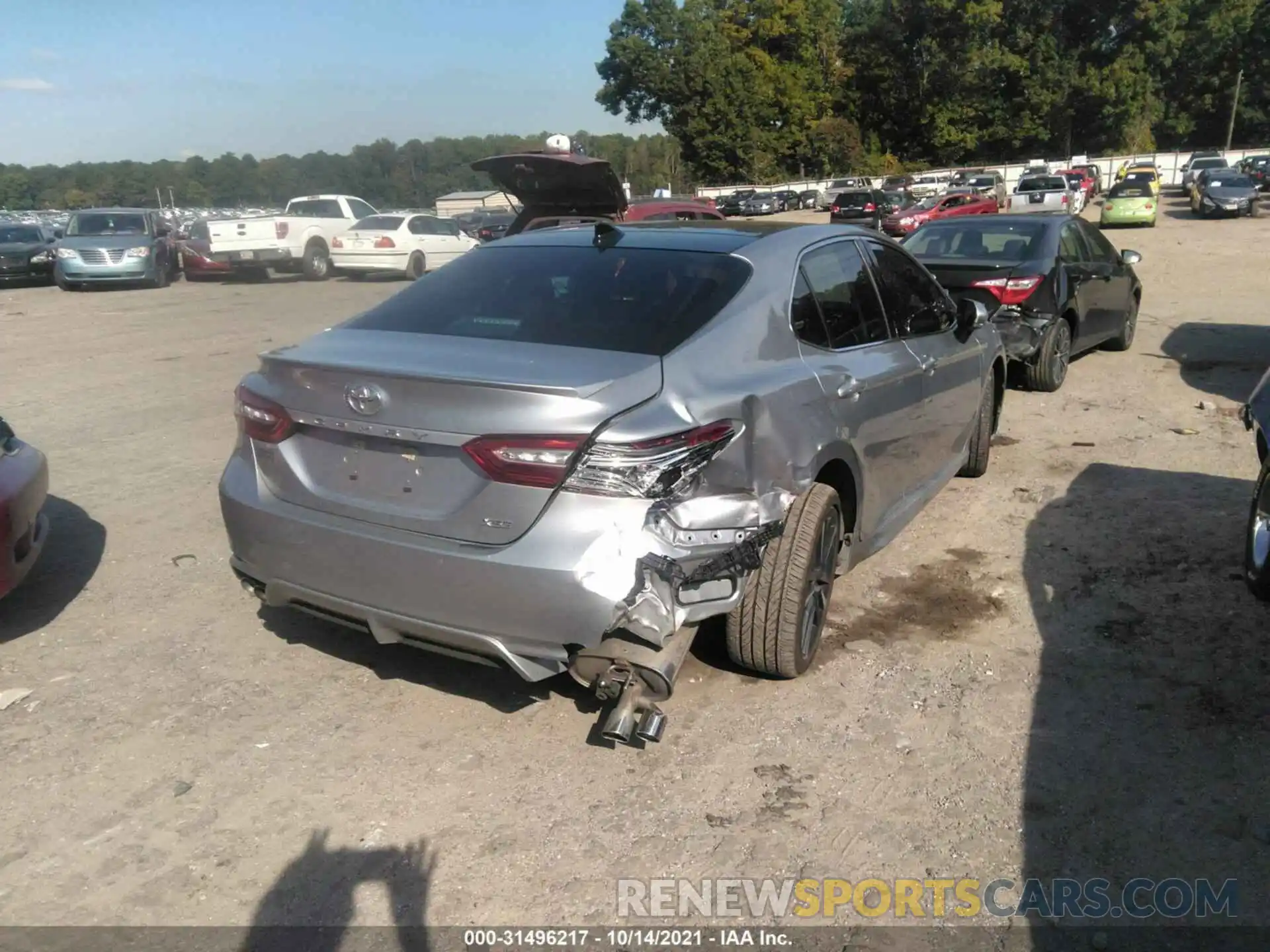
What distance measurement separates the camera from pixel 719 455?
3266mm

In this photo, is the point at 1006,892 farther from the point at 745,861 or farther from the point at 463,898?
the point at 463,898

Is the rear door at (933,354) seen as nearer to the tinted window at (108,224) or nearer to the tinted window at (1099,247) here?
the tinted window at (1099,247)

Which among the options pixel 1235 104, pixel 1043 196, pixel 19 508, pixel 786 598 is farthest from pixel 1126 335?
pixel 1235 104

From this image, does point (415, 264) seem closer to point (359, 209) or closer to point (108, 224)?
point (359, 209)

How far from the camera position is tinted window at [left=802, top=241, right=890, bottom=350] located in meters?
4.25

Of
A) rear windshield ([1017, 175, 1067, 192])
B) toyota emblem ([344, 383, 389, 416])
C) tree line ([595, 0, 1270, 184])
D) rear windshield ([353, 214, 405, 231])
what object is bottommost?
rear windshield ([1017, 175, 1067, 192])

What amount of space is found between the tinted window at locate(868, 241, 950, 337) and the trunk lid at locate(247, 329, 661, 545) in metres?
1.96

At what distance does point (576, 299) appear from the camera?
3.82 meters

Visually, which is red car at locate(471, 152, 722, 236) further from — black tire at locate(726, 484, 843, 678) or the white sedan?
the white sedan

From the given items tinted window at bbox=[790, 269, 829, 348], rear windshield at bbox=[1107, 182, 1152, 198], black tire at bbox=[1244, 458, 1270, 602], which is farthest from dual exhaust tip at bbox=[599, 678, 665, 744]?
rear windshield at bbox=[1107, 182, 1152, 198]

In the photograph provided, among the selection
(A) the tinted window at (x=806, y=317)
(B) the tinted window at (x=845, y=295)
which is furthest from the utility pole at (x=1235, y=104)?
(A) the tinted window at (x=806, y=317)

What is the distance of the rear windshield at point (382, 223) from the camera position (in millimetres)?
22719

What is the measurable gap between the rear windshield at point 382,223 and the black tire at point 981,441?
18458 millimetres

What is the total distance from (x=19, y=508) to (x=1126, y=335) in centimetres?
1021
